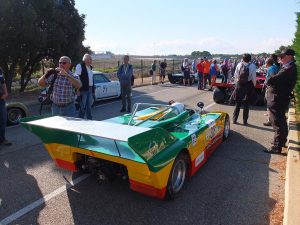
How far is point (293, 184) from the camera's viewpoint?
3.95 m

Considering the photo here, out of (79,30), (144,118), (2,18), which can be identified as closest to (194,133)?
(144,118)

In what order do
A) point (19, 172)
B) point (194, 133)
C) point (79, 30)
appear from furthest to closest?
point (79, 30)
point (19, 172)
point (194, 133)

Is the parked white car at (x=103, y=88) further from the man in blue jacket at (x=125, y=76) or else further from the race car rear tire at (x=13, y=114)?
the race car rear tire at (x=13, y=114)

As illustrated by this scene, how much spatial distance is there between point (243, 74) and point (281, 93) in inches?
91.4

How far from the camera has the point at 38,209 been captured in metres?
3.60

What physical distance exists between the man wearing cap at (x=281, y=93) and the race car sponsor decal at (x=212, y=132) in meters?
1.09

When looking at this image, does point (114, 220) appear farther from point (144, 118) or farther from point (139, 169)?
point (144, 118)

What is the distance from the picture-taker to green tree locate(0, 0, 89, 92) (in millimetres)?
12578

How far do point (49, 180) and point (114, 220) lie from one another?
1.54m

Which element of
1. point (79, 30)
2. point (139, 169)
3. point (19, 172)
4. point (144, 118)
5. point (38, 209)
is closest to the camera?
point (139, 169)

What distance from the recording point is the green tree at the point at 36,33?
12.6m

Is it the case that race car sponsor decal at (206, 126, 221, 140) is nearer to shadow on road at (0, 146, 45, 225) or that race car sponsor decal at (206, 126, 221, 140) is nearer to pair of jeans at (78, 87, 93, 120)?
shadow on road at (0, 146, 45, 225)

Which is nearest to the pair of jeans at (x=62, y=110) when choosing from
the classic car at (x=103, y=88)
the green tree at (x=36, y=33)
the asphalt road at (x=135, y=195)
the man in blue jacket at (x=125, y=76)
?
the asphalt road at (x=135, y=195)

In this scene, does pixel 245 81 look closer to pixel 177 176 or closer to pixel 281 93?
pixel 281 93
